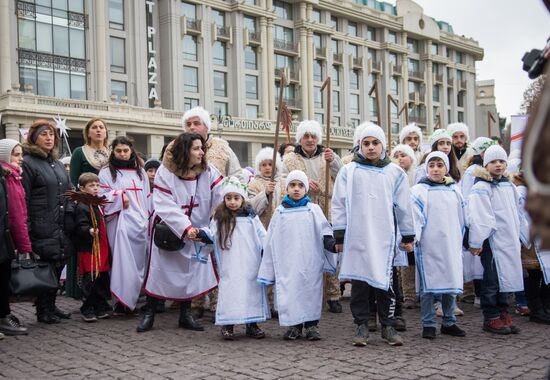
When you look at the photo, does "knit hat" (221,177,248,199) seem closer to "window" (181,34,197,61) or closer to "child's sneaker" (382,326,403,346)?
"child's sneaker" (382,326,403,346)

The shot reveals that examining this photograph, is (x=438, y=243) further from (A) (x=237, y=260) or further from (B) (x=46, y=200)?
(B) (x=46, y=200)

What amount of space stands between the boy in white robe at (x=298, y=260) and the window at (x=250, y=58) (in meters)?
46.0

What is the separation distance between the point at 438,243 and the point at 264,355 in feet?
6.75

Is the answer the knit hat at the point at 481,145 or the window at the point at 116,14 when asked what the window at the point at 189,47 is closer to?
the window at the point at 116,14

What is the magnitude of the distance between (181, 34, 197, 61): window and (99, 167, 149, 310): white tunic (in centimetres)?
4075

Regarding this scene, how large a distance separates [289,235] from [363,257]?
0.84 m

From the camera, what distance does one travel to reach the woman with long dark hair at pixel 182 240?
6.47 metres

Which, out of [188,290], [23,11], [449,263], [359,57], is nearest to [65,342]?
[188,290]

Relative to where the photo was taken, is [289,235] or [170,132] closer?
[289,235]

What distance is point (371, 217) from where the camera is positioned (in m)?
5.71

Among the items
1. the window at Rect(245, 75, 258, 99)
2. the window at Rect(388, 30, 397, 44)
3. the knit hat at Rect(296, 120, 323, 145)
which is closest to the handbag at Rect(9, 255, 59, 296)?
the knit hat at Rect(296, 120, 323, 145)

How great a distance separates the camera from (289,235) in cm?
618

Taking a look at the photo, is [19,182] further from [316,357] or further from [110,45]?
[110,45]

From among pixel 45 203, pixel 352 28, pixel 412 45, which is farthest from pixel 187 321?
pixel 412 45
